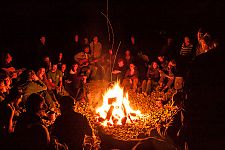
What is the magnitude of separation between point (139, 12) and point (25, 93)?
21.0ft

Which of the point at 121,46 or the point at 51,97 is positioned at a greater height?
the point at 121,46

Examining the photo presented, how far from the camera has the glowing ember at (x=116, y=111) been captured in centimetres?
660

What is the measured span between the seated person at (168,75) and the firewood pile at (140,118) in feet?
4.00

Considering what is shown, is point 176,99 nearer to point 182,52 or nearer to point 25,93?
point 182,52

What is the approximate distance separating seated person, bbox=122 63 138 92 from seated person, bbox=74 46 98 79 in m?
1.02

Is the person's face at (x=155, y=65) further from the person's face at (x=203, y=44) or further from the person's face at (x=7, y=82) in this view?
the person's face at (x=7, y=82)

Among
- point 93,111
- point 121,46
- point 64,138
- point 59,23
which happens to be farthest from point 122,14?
point 64,138

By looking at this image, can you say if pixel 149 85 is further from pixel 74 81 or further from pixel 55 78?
pixel 55 78

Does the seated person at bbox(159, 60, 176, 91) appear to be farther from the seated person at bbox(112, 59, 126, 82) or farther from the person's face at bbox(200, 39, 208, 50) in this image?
the person's face at bbox(200, 39, 208, 50)

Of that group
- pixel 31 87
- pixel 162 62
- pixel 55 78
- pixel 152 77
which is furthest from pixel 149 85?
pixel 31 87

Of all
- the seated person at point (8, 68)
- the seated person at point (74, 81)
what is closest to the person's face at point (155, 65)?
the seated person at point (74, 81)

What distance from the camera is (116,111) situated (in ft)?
22.5

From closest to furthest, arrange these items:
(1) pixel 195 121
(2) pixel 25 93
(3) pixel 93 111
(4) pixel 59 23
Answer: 1. (1) pixel 195 121
2. (3) pixel 93 111
3. (2) pixel 25 93
4. (4) pixel 59 23

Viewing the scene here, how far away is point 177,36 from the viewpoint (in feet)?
36.6
